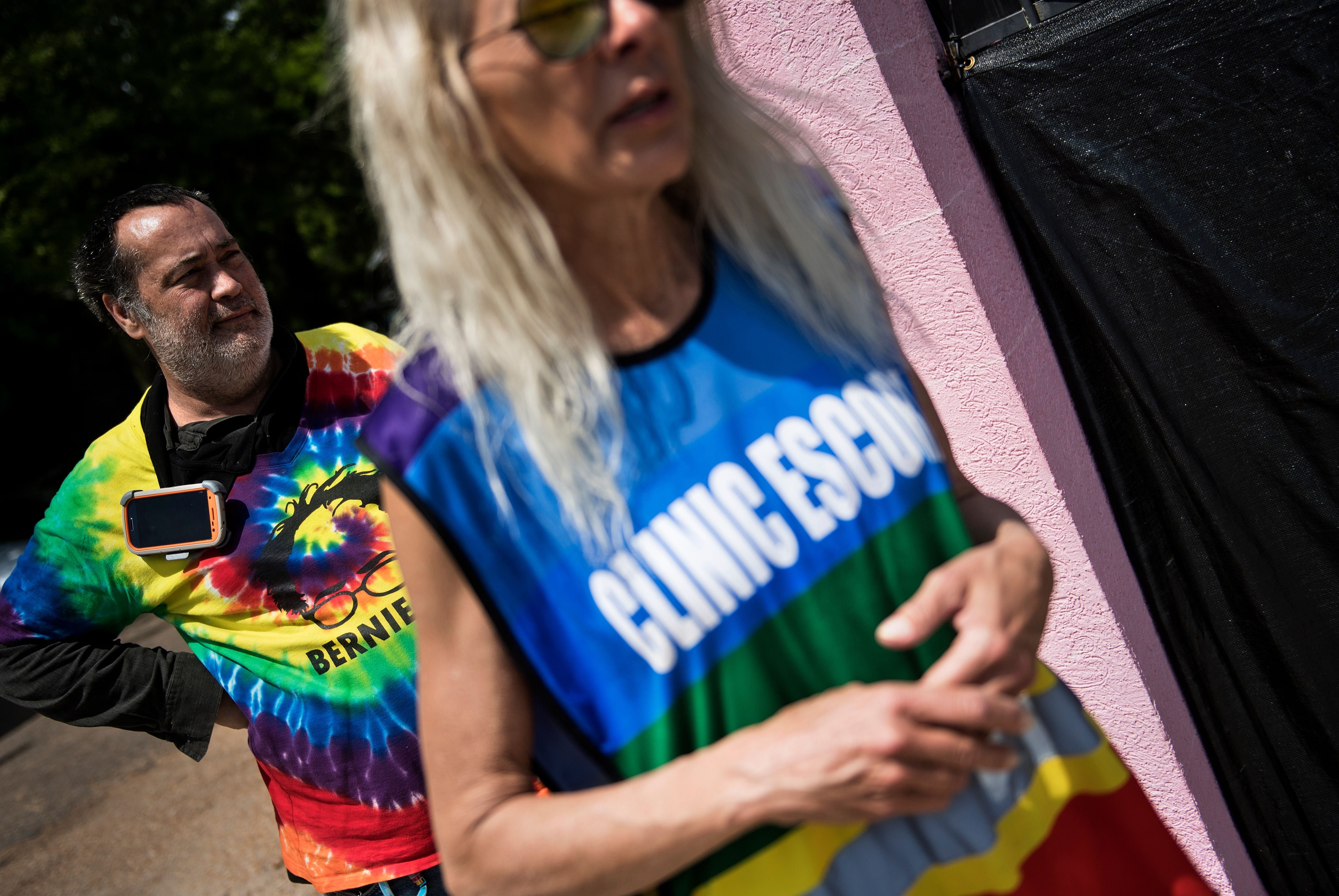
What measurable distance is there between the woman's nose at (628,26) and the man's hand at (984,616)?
60cm

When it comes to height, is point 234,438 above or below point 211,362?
below

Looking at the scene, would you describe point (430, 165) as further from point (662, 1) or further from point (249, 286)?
point (249, 286)

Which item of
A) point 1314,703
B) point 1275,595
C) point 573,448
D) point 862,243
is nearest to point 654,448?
point 573,448

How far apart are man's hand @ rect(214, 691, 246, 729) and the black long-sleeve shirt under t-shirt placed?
0.01 metres

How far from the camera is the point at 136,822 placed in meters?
4.79

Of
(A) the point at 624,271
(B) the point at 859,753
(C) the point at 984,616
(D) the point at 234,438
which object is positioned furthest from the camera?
(D) the point at 234,438

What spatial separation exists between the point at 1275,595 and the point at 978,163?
1.16 metres

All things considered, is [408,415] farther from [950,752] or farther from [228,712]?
[228,712]

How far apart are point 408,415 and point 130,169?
12489mm

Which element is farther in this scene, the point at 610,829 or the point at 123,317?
the point at 123,317

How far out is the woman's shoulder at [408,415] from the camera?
2.92 ft

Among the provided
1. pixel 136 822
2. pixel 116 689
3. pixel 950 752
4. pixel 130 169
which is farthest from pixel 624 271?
pixel 130 169

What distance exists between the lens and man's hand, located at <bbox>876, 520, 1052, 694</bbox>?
0.90 m

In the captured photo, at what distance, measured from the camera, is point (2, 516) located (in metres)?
11.0
